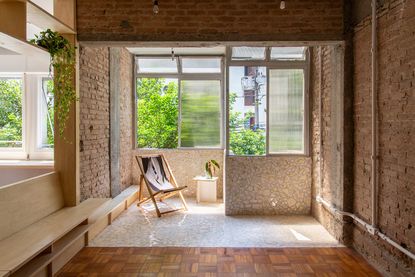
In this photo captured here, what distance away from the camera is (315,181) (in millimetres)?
5703

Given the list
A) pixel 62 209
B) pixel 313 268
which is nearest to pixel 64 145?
pixel 62 209

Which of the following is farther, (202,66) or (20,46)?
(202,66)

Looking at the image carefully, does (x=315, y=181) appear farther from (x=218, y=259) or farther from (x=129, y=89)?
(x=129, y=89)

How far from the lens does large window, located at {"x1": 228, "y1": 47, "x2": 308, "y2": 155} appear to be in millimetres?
5910


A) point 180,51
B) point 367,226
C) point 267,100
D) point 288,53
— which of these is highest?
point 180,51

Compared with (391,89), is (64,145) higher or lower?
lower

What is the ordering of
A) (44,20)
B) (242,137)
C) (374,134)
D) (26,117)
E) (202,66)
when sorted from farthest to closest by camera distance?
(202,66) < (242,137) < (26,117) < (44,20) < (374,134)

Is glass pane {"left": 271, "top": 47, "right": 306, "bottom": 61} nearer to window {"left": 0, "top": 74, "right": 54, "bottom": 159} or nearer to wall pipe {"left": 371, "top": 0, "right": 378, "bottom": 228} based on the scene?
wall pipe {"left": 371, "top": 0, "right": 378, "bottom": 228}

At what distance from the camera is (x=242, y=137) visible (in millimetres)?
6055

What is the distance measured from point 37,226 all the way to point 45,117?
2674 mm

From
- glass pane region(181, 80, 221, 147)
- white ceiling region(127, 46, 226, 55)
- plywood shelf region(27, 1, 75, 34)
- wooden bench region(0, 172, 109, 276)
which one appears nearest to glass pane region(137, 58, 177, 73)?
white ceiling region(127, 46, 226, 55)

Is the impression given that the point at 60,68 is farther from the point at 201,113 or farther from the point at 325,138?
the point at 201,113

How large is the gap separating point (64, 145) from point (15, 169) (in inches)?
43.6

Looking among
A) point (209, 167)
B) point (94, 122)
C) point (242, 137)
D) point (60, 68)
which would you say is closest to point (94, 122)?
point (94, 122)
